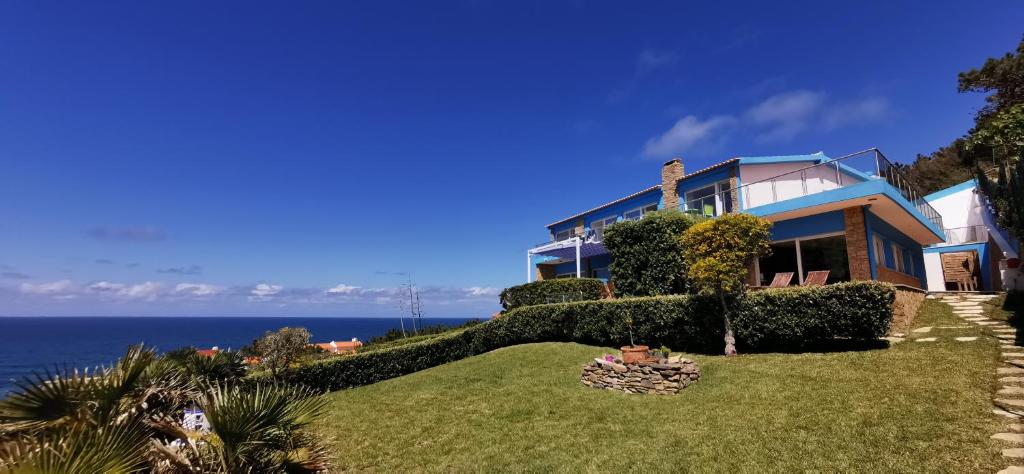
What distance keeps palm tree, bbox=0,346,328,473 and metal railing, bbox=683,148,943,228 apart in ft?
54.4

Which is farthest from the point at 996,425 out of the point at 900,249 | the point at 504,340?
the point at 900,249

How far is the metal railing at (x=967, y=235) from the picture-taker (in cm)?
2562

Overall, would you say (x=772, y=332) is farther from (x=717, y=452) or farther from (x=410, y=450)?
(x=410, y=450)

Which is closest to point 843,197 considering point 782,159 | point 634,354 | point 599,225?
point 782,159

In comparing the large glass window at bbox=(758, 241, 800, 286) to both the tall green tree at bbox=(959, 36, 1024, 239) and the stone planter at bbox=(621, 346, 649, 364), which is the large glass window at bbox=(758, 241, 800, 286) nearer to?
the tall green tree at bbox=(959, 36, 1024, 239)

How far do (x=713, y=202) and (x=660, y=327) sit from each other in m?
10.4

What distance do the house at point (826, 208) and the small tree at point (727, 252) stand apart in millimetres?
5246

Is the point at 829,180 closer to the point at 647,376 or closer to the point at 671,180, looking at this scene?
the point at 671,180

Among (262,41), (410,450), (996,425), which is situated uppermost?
(262,41)

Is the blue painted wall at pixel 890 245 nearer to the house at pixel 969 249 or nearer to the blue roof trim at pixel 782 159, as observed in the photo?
the house at pixel 969 249

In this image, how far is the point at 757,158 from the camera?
2048cm

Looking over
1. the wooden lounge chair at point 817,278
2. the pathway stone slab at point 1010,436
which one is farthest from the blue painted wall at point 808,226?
the pathway stone slab at point 1010,436

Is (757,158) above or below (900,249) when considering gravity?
above

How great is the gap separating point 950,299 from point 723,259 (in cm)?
1269
